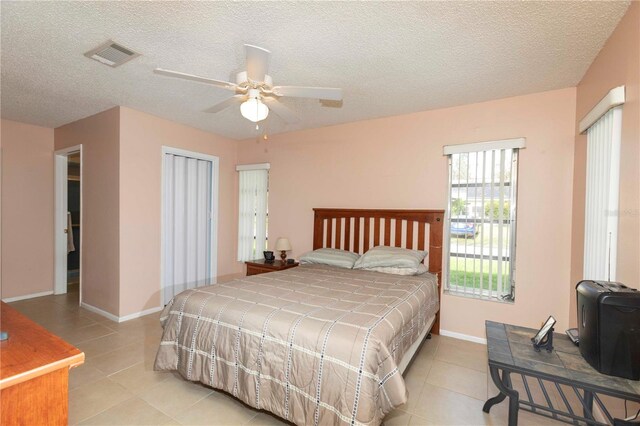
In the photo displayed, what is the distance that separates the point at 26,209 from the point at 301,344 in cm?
494

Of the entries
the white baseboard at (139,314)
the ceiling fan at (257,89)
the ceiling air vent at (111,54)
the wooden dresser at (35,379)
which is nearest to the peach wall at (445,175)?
the ceiling fan at (257,89)

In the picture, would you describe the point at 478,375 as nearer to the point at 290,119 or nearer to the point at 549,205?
the point at 549,205

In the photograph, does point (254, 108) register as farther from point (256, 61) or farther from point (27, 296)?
point (27, 296)

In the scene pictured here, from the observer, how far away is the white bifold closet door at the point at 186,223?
13.6 ft

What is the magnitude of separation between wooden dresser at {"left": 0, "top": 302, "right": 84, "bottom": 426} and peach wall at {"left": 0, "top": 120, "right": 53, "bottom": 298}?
428 cm

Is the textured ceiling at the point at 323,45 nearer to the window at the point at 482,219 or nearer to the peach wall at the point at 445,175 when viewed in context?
the peach wall at the point at 445,175

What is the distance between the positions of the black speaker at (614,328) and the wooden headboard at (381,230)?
1813 millimetres

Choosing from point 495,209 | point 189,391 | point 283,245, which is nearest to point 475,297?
point 495,209

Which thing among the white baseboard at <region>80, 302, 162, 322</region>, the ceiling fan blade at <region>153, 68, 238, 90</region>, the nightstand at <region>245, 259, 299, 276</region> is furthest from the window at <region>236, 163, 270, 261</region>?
the ceiling fan blade at <region>153, 68, 238, 90</region>

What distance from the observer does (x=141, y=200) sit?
12.2 ft

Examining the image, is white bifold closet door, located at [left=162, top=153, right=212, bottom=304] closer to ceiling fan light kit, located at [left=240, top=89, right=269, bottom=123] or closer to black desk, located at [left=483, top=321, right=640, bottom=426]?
ceiling fan light kit, located at [left=240, top=89, right=269, bottom=123]

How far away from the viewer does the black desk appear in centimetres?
136

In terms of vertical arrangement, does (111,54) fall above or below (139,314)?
above

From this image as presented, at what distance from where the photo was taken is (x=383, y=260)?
10.4 feet
